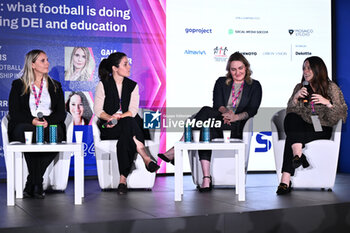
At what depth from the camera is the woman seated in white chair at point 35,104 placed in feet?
14.4

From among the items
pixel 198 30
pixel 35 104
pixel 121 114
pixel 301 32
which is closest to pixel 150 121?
pixel 121 114

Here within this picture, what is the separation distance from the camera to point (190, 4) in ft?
20.7

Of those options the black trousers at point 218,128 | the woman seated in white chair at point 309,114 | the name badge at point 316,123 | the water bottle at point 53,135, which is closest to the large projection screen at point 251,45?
the black trousers at point 218,128

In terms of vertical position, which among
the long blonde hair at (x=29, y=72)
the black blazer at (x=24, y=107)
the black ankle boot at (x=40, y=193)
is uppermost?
the long blonde hair at (x=29, y=72)

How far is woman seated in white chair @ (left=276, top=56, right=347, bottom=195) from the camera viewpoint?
170 inches

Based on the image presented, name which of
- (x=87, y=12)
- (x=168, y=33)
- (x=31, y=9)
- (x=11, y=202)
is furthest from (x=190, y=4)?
(x=11, y=202)

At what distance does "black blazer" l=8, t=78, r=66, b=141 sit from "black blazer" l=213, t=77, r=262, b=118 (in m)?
1.57

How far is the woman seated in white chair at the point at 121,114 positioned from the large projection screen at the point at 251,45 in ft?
4.53

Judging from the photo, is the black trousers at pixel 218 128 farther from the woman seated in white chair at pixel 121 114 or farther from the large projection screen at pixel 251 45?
the large projection screen at pixel 251 45

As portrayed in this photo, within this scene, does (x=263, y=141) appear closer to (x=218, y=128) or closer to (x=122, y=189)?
(x=218, y=128)

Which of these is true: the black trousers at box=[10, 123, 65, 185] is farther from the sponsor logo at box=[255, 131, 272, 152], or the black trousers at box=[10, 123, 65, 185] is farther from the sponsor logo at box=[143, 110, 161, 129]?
the sponsor logo at box=[255, 131, 272, 152]

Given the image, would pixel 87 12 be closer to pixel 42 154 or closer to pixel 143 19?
pixel 143 19

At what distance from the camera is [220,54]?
6.43 metres

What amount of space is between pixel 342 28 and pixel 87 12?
135 inches
